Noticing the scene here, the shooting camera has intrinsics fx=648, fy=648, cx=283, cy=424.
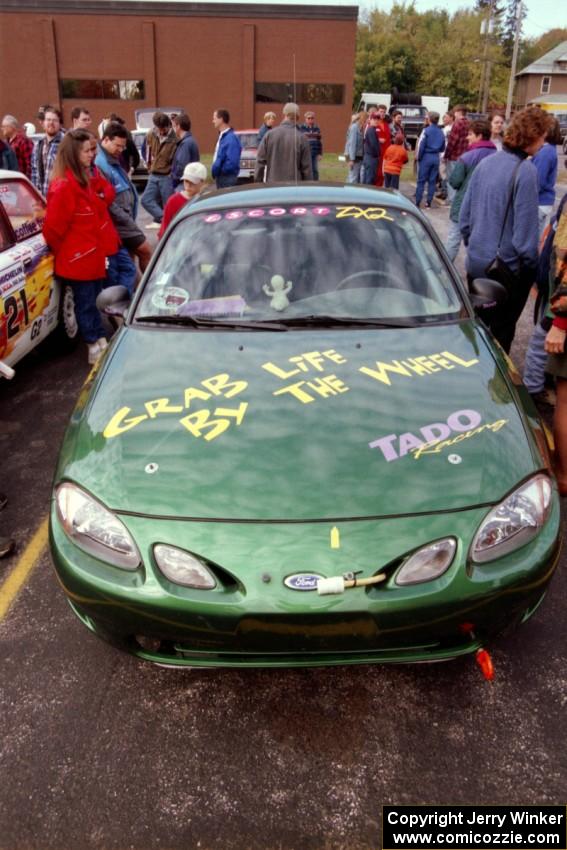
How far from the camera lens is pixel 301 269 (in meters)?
3.08

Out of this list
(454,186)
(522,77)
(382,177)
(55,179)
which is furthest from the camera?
(522,77)

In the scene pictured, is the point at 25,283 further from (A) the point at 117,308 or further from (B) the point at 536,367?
(B) the point at 536,367

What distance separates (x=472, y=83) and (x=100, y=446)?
70040mm

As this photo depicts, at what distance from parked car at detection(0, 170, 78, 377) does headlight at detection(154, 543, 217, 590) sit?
116 inches

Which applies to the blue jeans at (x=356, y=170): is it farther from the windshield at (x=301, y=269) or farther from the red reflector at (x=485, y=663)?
the red reflector at (x=485, y=663)

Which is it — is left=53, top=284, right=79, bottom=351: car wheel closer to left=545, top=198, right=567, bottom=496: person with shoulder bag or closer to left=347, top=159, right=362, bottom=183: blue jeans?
left=545, top=198, right=567, bottom=496: person with shoulder bag

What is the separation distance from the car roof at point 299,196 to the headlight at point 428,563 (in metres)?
2.11

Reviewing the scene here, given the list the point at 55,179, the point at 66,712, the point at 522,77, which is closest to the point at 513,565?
the point at 66,712

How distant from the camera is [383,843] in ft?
6.07

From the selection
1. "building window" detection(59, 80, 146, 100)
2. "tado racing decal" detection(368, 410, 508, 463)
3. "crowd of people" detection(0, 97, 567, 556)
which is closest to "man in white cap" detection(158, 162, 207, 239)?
"crowd of people" detection(0, 97, 567, 556)

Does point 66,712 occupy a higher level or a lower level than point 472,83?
lower

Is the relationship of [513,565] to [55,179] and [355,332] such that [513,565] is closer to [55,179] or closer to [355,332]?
[355,332]

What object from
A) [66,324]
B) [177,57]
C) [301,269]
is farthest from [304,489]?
[177,57]

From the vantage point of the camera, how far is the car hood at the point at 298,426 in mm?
2039
